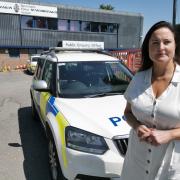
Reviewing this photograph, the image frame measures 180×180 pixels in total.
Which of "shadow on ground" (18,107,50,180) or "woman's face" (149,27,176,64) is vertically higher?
"woman's face" (149,27,176,64)

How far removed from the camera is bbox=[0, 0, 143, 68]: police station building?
30889mm

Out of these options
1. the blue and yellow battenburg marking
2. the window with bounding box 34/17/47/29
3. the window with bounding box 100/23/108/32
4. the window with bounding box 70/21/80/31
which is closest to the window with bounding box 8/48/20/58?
the window with bounding box 34/17/47/29

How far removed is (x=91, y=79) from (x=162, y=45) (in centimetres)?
270

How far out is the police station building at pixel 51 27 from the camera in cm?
3089

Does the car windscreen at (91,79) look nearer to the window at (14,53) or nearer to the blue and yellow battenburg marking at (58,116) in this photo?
the blue and yellow battenburg marking at (58,116)

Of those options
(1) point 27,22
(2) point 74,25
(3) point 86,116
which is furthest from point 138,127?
(2) point 74,25

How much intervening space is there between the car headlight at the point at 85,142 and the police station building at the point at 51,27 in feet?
94.9

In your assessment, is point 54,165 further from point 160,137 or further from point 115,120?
point 160,137

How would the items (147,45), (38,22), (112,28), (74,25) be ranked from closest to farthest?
(147,45), (38,22), (74,25), (112,28)

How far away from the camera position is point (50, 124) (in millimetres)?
3836

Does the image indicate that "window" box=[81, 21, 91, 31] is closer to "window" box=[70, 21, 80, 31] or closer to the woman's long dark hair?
"window" box=[70, 21, 80, 31]

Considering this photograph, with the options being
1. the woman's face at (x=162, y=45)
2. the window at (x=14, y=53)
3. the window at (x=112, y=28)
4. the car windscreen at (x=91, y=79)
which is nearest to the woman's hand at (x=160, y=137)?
the woman's face at (x=162, y=45)

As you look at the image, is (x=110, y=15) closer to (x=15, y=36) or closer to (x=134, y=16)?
(x=134, y=16)

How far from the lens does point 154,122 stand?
6.56ft
